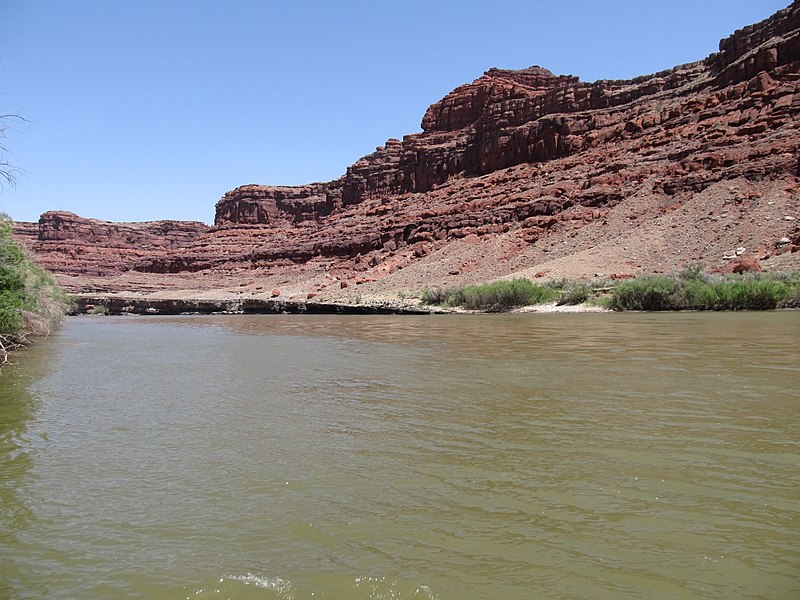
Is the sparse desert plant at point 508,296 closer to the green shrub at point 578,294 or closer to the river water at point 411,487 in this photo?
the green shrub at point 578,294

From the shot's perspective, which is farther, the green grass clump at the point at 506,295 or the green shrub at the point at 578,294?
the green grass clump at the point at 506,295

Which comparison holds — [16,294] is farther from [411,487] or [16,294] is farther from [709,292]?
[709,292]

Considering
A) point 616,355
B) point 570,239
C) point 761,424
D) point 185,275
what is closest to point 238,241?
point 185,275

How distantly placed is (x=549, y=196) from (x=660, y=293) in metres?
25.4

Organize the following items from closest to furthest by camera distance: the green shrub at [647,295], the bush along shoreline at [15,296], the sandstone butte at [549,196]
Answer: the bush along shoreline at [15,296] < the green shrub at [647,295] < the sandstone butte at [549,196]

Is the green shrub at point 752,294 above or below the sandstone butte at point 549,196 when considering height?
below

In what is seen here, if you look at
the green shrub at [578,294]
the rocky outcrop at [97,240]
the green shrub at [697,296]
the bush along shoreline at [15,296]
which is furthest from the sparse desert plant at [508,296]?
the rocky outcrop at [97,240]

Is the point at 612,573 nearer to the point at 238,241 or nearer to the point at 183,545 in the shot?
the point at 183,545

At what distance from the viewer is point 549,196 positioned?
51781 millimetres

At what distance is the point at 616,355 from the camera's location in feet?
40.3

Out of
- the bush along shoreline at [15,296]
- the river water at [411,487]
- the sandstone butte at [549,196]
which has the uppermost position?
the sandstone butte at [549,196]

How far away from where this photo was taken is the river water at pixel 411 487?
3225mm

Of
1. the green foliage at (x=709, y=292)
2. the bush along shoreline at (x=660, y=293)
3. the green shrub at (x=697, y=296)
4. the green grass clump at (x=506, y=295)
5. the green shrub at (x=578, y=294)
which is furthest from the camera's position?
the green grass clump at (x=506, y=295)

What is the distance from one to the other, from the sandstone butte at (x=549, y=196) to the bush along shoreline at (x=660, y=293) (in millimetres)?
4392
